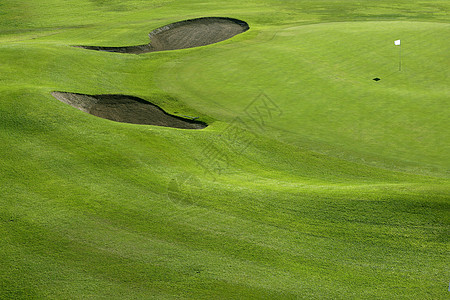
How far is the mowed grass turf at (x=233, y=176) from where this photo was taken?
12648mm

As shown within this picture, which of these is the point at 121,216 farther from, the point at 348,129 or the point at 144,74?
the point at 144,74

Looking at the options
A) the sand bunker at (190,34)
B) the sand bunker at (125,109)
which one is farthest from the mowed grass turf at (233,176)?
the sand bunker at (190,34)

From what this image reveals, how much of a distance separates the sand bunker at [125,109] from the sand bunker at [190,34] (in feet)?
51.9

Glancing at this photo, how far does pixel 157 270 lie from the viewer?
41.5 ft

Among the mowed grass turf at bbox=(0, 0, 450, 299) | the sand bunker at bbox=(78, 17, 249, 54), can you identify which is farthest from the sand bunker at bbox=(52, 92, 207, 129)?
the sand bunker at bbox=(78, 17, 249, 54)

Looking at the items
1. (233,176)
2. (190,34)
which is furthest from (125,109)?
(190,34)

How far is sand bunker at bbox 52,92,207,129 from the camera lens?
26.4 meters

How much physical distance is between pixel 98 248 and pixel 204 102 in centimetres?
1657

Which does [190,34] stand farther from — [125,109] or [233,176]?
[233,176]

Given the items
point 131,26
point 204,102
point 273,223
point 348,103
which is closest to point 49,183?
point 273,223

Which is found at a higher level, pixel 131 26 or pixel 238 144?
pixel 131 26

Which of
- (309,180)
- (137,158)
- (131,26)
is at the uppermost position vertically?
(131,26)

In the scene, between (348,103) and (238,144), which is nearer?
(238,144)

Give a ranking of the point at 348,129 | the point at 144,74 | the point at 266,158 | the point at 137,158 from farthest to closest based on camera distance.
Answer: the point at 144,74 < the point at 348,129 < the point at 266,158 < the point at 137,158
